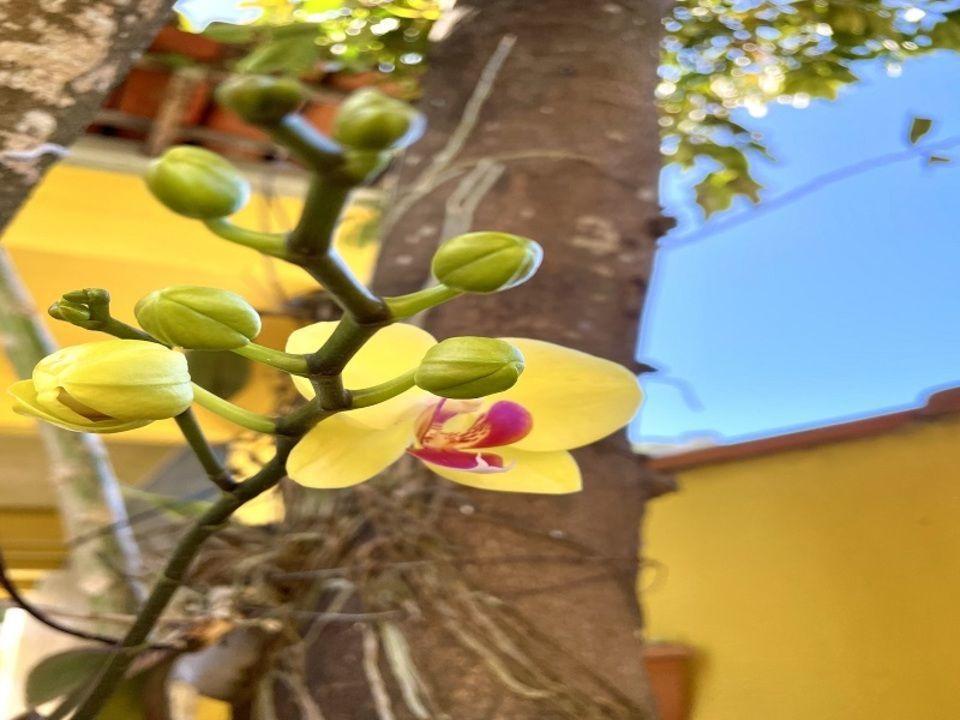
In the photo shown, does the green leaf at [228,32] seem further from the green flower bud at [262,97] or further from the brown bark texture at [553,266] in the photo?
the green flower bud at [262,97]

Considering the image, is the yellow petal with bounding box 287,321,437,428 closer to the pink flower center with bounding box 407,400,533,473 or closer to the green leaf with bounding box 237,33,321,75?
the pink flower center with bounding box 407,400,533,473

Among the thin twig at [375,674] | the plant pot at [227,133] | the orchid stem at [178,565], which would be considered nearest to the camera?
the orchid stem at [178,565]

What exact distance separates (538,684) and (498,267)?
34cm

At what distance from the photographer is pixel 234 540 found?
21.9 inches

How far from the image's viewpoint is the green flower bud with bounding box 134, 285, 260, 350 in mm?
166

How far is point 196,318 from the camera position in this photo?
0.17 meters

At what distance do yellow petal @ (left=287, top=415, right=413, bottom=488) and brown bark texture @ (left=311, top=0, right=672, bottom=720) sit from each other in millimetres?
237

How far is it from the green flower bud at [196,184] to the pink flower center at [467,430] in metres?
0.14

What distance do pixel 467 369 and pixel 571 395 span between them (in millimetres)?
104

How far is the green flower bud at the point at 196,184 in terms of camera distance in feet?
0.45

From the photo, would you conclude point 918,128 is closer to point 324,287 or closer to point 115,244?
point 324,287

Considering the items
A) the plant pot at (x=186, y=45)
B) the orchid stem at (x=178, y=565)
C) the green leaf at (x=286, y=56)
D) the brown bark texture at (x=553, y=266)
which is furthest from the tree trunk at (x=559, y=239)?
the plant pot at (x=186, y=45)

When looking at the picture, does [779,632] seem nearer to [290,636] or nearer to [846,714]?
[846,714]

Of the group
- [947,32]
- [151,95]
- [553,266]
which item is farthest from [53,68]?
[151,95]
